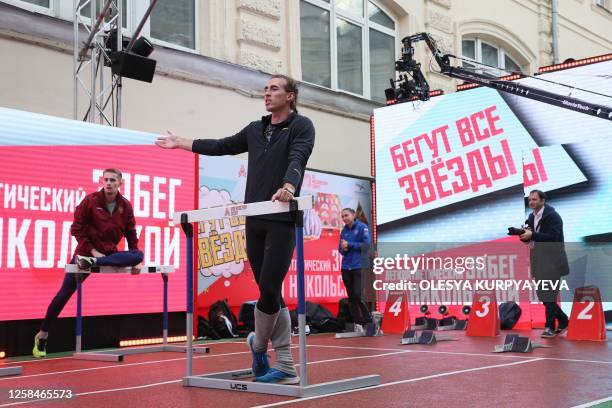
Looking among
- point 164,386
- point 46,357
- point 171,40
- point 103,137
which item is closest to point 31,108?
point 103,137

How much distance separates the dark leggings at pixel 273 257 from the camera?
A: 501cm

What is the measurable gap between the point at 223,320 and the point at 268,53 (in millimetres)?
5785

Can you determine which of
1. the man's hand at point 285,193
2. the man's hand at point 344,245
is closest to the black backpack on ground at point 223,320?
the man's hand at point 344,245

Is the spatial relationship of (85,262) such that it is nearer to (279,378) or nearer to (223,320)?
(223,320)

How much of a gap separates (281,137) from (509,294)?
8.09 meters

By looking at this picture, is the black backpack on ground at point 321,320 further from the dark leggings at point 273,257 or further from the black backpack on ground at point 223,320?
the dark leggings at point 273,257

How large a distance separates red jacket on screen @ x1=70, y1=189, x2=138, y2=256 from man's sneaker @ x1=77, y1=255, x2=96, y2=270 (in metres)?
0.20

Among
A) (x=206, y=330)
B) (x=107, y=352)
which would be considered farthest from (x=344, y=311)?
(x=107, y=352)

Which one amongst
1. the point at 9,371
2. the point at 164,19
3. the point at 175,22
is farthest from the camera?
the point at 175,22

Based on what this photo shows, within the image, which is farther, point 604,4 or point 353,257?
point 604,4

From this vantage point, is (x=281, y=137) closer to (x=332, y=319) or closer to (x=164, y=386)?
(x=164, y=386)

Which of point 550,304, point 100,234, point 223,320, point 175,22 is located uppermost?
point 175,22

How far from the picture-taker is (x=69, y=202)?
29.3 ft

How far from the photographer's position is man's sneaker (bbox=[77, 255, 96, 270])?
25.6 ft
